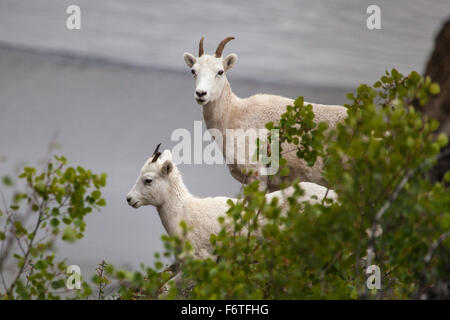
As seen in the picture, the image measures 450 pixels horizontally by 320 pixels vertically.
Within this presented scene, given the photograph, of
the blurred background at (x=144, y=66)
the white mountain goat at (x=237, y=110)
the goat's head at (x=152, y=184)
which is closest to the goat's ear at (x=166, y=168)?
the goat's head at (x=152, y=184)

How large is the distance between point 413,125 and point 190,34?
2559mm

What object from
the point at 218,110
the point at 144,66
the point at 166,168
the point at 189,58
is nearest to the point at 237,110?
the point at 218,110

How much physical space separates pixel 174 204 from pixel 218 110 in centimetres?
53

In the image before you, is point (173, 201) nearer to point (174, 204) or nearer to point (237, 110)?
point (174, 204)

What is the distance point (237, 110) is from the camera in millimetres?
2855

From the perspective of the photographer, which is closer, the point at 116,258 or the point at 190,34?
the point at 116,258

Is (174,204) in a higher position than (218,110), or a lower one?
lower

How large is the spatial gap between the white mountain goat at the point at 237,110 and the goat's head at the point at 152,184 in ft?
1.07

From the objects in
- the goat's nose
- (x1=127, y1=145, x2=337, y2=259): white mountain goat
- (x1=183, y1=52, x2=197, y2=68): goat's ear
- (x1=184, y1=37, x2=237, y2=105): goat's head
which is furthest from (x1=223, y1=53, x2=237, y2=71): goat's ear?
(x1=127, y1=145, x2=337, y2=259): white mountain goat

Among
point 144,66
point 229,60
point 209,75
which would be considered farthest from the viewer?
point 144,66

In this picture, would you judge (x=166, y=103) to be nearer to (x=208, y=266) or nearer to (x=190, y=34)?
(x=190, y=34)
